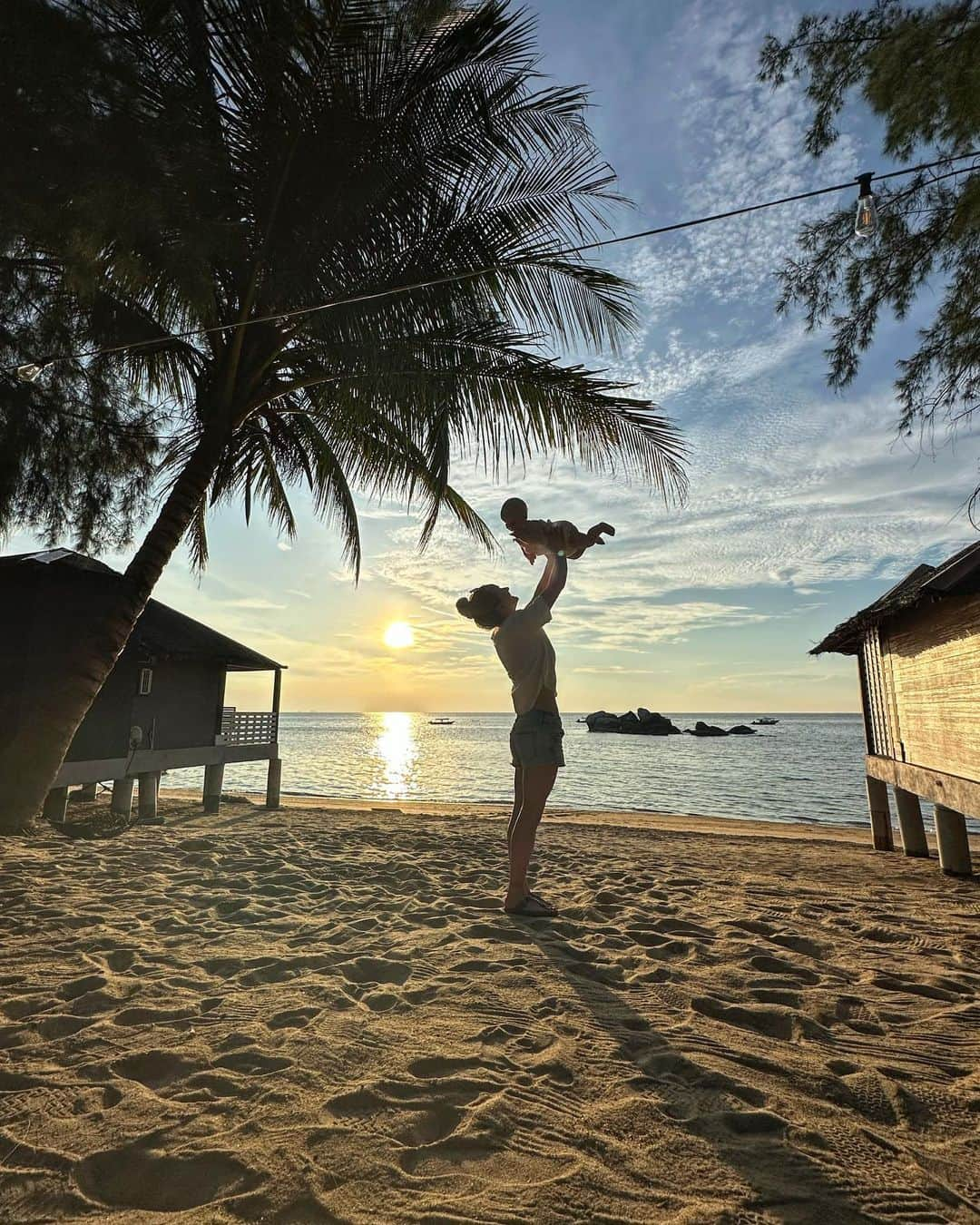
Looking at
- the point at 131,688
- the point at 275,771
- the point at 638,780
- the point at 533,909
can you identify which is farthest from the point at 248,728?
the point at 638,780

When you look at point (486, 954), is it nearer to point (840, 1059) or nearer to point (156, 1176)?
point (840, 1059)

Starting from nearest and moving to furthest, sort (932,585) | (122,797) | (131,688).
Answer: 1. (932,585)
2. (131,688)
3. (122,797)

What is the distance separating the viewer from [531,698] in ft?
12.8

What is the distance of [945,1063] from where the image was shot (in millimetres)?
2357

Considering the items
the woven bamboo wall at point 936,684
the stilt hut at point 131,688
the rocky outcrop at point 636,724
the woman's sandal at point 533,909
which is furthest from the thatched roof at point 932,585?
the rocky outcrop at point 636,724

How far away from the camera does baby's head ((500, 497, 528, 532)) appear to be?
3971 mm

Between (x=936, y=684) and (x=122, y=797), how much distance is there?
11.8 meters

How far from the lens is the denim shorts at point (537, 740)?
3.83 metres

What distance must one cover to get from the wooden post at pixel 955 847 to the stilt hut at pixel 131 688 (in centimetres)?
918

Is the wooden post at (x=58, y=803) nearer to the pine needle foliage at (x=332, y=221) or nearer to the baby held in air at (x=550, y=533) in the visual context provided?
the pine needle foliage at (x=332, y=221)

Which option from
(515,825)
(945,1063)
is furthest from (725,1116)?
(515,825)

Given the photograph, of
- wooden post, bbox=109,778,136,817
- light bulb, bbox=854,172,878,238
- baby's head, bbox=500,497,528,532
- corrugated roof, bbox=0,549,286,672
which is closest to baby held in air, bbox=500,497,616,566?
baby's head, bbox=500,497,528,532

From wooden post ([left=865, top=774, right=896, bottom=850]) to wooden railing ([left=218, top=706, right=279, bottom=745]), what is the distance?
10.8 m

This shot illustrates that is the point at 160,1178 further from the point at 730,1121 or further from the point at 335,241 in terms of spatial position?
the point at 335,241
